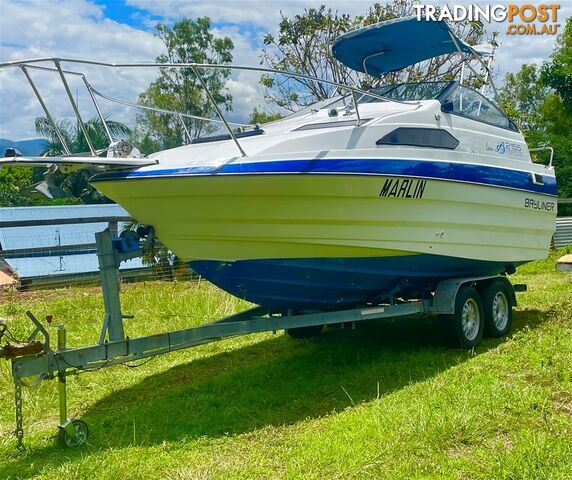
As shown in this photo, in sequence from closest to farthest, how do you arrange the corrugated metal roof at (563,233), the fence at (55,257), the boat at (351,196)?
the boat at (351,196)
the fence at (55,257)
the corrugated metal roof at (563,233)

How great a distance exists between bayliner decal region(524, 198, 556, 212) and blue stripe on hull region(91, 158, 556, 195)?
28 centimetres

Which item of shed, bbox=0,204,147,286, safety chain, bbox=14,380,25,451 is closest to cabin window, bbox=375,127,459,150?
safety chain, bbox=14,380,25,451

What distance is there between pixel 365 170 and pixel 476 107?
2049 millimetres

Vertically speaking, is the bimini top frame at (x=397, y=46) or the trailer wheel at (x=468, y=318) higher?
the bimini top frame at (x=397, y=46)

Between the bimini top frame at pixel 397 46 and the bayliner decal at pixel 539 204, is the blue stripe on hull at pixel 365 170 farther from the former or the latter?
the bimini top frame at pixel 397 46

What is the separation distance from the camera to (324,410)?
4.86 m

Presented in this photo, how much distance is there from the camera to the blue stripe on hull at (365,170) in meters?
4.59

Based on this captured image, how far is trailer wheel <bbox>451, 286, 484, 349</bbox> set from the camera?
6.14 metres

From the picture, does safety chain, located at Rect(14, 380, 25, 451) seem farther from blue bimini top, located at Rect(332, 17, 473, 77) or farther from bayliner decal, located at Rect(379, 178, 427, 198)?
blue bimini top, located at Rect(332, 17, 473, 77)

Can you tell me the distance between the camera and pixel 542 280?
1049cm

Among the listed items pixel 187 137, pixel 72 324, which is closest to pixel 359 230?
pixel 187 137

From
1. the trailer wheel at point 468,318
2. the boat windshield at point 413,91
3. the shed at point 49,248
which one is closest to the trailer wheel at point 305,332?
the trailer wheel at point 468,318

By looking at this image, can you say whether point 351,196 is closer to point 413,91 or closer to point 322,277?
point 322,277

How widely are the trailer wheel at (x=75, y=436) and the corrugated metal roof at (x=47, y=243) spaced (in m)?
6.43
